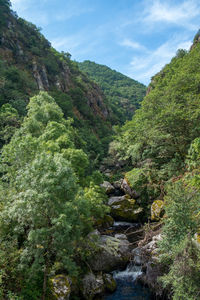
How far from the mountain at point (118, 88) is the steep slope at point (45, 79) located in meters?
23.0

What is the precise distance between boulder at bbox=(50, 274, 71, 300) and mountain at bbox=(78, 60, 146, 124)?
77.4 m

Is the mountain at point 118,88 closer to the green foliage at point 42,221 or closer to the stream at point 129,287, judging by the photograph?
the stream at point 129,287

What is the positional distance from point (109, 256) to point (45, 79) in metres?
51.7

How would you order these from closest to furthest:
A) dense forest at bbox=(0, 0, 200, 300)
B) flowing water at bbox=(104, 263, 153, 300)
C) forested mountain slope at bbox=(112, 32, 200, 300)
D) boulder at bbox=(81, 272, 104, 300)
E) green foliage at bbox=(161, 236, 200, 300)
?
green foliage at bbox=(161, 236, 200, 300) < dense forest at bbox=(0, 0, 200, 300) < forested mountain slope at bbox=(112, 32, 200, 300) < boulder at bbox=(81, 272, 104, 300) < flowing water at bbox=(104, 263, 153, 300)

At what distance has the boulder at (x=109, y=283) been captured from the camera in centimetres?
1187

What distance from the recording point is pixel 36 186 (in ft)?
30.9

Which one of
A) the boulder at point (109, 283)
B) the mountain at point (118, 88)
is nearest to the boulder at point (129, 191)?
the boulder at point (109, 283)

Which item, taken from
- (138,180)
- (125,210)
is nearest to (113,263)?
(125,210)

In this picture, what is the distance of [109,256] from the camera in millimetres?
13594

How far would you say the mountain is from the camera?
101 m

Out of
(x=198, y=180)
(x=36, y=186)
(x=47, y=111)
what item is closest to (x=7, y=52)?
(x=47, y=111)

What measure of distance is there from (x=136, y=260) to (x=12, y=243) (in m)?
8.40

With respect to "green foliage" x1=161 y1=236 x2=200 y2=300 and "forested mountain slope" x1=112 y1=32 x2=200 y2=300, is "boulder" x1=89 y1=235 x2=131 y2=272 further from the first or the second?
"green foliage" x1=161 y1=236 x2=200 y2=300

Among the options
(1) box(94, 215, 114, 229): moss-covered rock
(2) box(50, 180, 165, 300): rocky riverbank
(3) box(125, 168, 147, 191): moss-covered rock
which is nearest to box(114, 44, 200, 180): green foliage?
(3) box(125, 168, 147, 191): moss-covered rock
